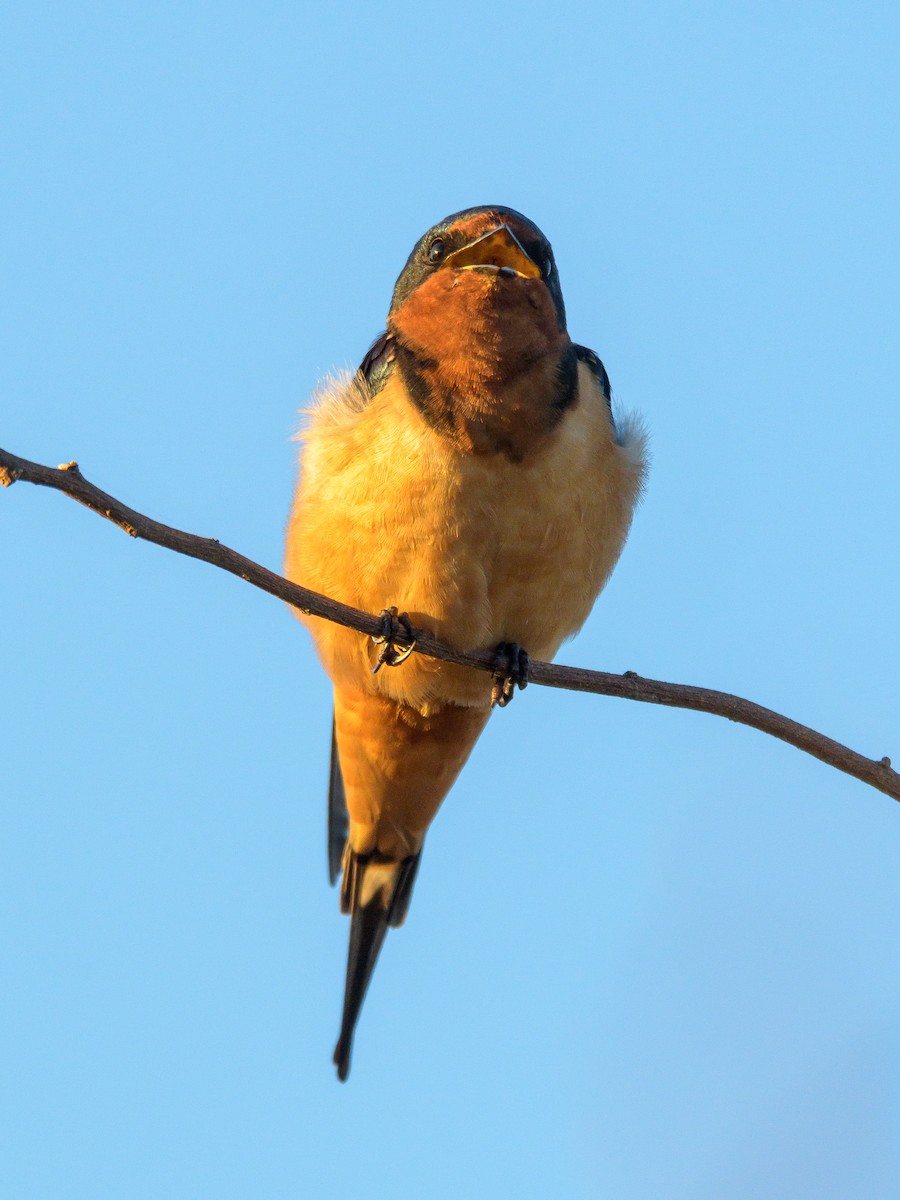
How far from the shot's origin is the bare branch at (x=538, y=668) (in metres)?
3.81

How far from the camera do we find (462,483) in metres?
5.58

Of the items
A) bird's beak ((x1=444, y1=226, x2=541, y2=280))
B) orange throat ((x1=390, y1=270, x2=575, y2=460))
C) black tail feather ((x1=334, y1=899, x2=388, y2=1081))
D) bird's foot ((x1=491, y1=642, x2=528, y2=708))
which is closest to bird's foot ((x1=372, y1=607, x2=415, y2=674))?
bird's foot ((x1=491, y1=642, x2=528, y2=708))

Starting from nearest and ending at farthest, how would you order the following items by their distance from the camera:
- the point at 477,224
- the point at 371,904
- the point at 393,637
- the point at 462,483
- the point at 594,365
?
1. the point at 462,483
2. the point at 393,637
3. the point at 477,224
4. the point at 594,365
5. the point at 371,904

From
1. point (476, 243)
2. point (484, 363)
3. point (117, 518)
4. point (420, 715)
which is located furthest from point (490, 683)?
point (117, 518)

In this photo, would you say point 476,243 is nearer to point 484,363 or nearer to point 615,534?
point 484,363

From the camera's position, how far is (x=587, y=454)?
19.3 feet

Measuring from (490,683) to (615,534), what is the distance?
2.53 feet

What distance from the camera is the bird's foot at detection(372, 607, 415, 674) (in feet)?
18.7

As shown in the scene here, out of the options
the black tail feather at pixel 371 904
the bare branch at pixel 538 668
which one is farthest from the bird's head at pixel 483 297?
the black tail feather at pixel 371 904

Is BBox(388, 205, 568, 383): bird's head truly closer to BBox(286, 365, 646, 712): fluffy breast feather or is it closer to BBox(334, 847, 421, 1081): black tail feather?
BBox(286, 365, 646, 712): fluffy breast feather

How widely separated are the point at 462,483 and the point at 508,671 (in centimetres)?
83

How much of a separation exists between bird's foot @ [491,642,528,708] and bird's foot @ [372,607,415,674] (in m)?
0.37

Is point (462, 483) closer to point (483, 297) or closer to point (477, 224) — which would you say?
point (483, 297)

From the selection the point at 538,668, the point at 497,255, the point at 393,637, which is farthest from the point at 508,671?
the point at 497,255
